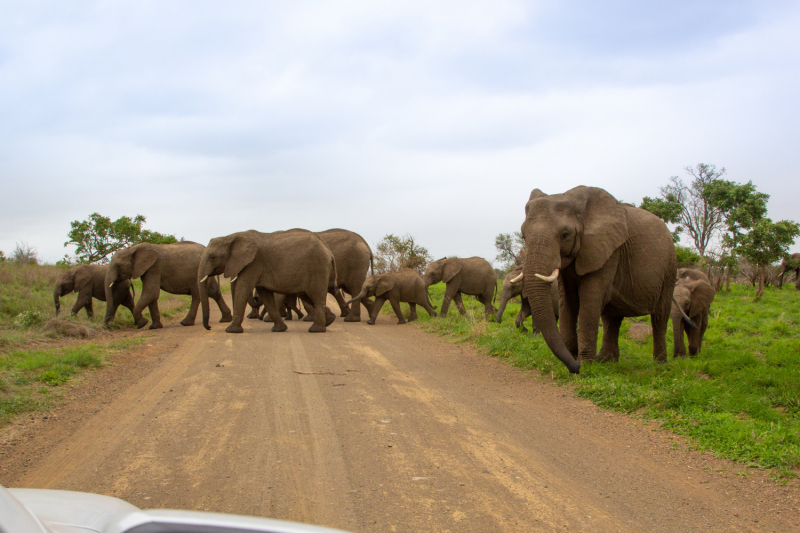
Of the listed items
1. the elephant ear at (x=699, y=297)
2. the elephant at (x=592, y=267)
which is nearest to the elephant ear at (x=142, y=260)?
the elephant at (x=592, y=267)

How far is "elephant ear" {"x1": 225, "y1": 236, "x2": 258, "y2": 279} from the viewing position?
14.6 meters

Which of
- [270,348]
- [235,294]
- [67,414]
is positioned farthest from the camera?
[235,294]

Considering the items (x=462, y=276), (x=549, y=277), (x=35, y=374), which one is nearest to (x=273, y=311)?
(x=462, y=276)

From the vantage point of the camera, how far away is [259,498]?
407 centimetres

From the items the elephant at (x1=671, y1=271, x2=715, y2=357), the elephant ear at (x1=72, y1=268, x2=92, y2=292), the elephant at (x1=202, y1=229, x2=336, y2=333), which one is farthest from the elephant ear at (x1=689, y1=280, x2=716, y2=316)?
the elephant ear at (x1=72, y1=268, x2=92, y2=292)

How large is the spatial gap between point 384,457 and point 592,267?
4779mm

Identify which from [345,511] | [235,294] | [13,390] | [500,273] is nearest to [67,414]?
[13,390]

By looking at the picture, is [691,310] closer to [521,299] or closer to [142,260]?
[521,299]

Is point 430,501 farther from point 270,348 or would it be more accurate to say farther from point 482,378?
point 270,348

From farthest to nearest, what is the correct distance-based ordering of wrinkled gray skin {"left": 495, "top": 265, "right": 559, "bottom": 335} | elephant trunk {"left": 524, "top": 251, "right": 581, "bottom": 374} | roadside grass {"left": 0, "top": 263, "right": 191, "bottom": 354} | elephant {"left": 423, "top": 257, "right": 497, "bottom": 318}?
elephant {"left": 423, "top": 257, "right": 497, "bottom": 318}, wrinkled gray skin {"left": 495, "top": 265, "right": 559, "bottom": 335}, roadside grass {"left": 0, "top": 263, "right": 191, "bottom": 354}, elephant trunk {"left": 524, "top": 251, "right": 581, "bottom": 374}

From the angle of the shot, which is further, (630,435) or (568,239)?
(568,239)

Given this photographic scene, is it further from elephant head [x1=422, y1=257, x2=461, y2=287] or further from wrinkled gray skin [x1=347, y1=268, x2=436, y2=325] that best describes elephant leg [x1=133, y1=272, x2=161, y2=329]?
elephant head [x1=422, y1=257, x2=461, y2=287]

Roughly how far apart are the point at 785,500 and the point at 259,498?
12.3 feet

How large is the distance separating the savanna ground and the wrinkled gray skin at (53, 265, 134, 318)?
261 inches
